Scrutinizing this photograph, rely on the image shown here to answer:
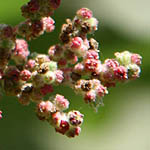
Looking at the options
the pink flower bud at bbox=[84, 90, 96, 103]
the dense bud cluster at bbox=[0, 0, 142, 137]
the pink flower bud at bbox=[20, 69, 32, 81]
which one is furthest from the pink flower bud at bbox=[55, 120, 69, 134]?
the pink flower bud at bbox=[20, 69, 32, 81]

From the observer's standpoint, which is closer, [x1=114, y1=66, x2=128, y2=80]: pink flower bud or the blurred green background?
[x1=114, y1=66, x2=128, y2=80]: pink flower bud

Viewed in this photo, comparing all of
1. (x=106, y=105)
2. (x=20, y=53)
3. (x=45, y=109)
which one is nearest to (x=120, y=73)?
(x=45, y=109)

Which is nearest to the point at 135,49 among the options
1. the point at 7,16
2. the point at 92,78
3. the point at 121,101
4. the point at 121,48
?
the point at 121,48

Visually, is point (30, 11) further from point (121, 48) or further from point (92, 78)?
point (121, 48)

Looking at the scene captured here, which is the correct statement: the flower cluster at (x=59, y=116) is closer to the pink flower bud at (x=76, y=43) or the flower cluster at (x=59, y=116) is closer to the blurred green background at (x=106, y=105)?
the pink flower bud at (x=76, y=43)

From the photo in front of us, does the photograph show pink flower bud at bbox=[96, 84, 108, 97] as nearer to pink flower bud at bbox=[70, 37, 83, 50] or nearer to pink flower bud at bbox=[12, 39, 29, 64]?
pink flower bud at bbox=[70, 37, 83, 50]

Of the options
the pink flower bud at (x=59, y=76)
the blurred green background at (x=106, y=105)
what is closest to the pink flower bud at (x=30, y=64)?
the pink flower bud at (x=59, y=76)
